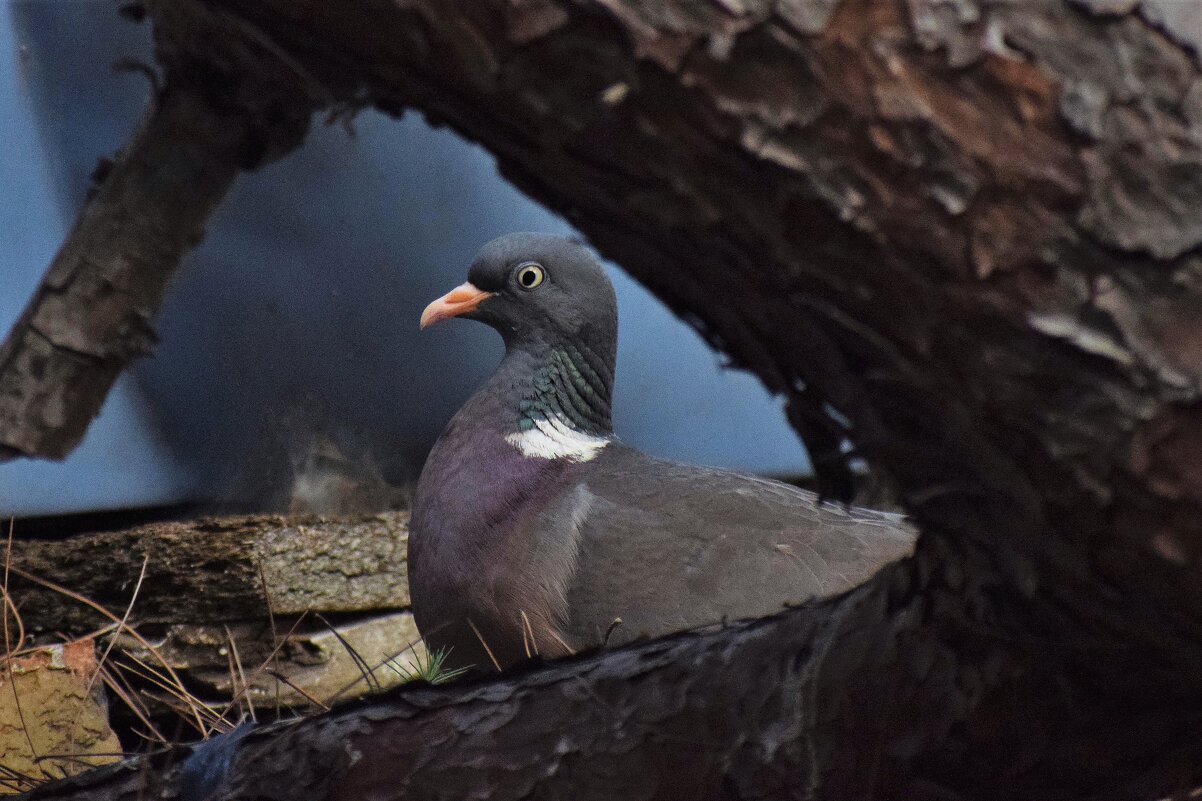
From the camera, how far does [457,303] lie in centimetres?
260

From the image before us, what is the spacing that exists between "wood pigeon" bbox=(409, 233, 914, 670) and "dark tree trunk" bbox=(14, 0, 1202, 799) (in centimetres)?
100

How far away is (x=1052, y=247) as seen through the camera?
32.6 inches

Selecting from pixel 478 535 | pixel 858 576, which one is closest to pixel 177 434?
pixel 478 535

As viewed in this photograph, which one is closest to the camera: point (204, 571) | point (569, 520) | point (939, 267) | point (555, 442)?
point (939, 267)

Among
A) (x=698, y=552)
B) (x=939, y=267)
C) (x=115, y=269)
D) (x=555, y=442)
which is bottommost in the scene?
(x=698, y=552)

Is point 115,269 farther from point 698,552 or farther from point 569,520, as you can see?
point 698,552

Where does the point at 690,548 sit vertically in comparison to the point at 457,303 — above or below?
below

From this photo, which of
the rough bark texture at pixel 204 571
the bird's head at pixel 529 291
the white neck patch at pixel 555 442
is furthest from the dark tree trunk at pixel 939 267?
the rough bark texture at pixel 204 571

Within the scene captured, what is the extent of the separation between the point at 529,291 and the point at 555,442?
33 centimetres

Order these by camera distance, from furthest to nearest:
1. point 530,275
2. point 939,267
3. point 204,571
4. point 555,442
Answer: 1. point 204,571
2. point 530,275
3. point 555,442
4. point 939,267

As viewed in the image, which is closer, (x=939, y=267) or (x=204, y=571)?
(x=939, y=267)

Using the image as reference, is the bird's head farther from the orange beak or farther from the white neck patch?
the white neck patch

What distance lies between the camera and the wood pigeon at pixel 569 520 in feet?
7.13

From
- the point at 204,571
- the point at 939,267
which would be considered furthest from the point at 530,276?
the point at 939,267
